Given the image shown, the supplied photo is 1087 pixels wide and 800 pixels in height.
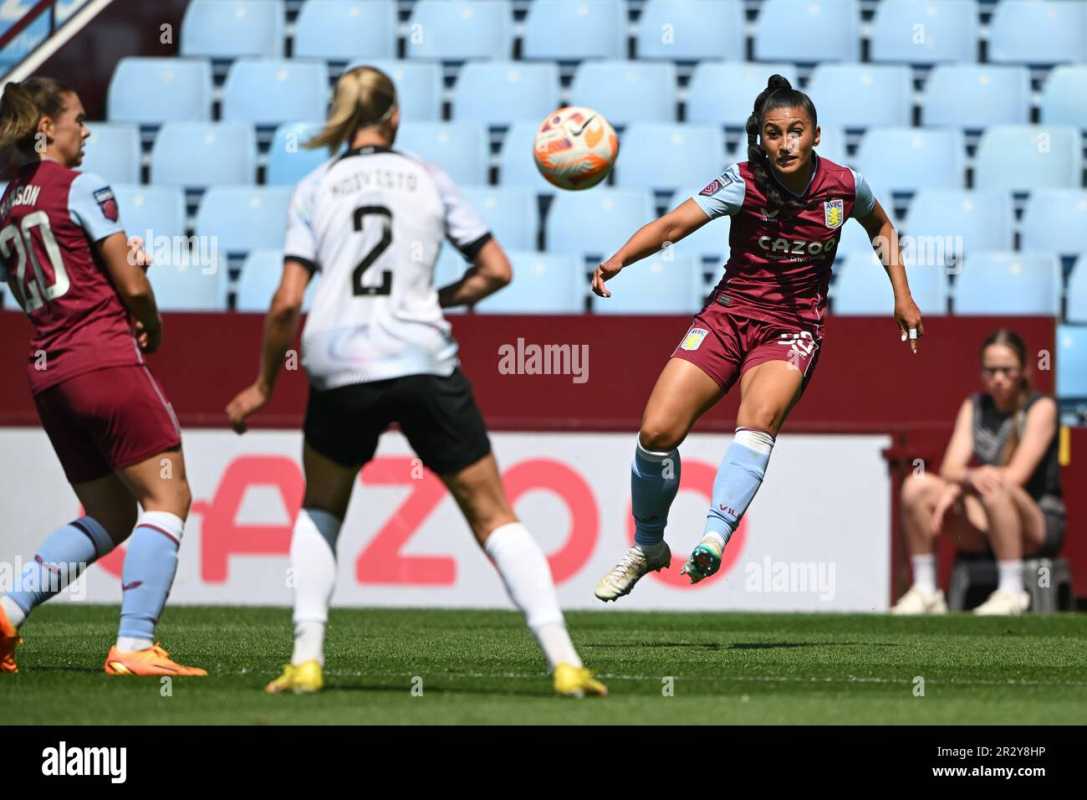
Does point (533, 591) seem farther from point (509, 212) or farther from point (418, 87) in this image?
point (418, 87)

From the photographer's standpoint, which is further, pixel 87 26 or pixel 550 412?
pixel 87 26

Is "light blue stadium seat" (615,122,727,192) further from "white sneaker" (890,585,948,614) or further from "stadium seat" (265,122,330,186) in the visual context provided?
"white sneaker" (890,585,948,614)

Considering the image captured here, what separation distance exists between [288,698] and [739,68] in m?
10.3

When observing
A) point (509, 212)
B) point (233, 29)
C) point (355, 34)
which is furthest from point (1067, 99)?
point (233, 29)

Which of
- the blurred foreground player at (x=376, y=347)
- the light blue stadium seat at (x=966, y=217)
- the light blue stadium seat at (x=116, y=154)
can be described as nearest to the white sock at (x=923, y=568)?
the light blue stadium seat at (x=966, y=217)

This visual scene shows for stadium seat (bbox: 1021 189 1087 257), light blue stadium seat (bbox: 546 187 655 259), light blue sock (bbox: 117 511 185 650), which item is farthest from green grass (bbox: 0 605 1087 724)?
stadium seat (bbox: 1021 189 1087 257)

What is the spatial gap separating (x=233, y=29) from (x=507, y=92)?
8.28ft

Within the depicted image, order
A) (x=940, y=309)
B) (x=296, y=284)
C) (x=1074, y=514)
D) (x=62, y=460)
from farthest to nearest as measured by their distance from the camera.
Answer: (x=940, y=309) → (x=1074, y=514) → (x=62, y=460) → (x=296, y=284)

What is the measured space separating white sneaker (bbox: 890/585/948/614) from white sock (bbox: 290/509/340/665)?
19.9 ft

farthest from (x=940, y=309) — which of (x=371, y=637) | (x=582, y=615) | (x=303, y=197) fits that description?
(x=303, y=197)

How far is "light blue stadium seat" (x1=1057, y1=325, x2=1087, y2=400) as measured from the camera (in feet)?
40.5

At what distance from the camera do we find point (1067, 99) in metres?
14.6
